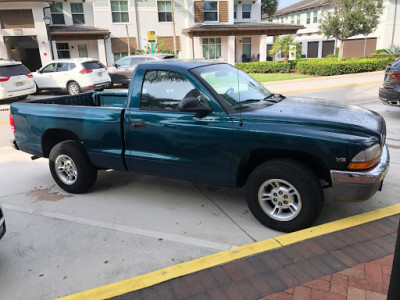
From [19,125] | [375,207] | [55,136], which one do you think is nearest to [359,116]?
[375,207]

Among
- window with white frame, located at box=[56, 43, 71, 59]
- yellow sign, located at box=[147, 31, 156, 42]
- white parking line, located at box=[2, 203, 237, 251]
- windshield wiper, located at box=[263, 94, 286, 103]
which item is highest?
yellow sign, located at box=[147, 31, 156, 42]

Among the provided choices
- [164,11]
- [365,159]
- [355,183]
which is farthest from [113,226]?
[164,11]

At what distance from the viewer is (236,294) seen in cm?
272

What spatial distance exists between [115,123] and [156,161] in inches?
28.2

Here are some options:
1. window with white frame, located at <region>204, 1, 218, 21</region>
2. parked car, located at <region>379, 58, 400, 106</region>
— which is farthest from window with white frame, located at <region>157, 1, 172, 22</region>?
parked car, located at <region>379, 58, 400, 106</region>

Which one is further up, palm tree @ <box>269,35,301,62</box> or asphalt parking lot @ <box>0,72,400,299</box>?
palm tree @ <box>269,35,301,62</box>

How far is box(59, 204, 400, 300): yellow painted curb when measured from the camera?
285 cm

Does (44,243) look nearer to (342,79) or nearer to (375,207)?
(375,207)

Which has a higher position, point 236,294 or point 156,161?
point 156,161

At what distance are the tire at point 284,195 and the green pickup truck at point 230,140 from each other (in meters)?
0.01

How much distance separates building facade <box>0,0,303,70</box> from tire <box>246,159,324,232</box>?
24075 mm

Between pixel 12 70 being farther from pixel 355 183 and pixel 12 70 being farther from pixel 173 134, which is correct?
pixel 355 183

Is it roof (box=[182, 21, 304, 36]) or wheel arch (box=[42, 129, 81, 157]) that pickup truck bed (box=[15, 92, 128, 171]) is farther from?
roof (box=[182, 21, 304, 36])

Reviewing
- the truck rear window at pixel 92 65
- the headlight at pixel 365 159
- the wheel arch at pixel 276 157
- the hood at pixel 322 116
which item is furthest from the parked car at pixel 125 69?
the headlight at pixel 365 159
